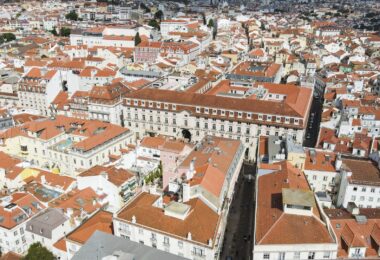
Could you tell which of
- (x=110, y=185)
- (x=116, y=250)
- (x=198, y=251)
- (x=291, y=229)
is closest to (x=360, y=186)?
(x=291, y=229)

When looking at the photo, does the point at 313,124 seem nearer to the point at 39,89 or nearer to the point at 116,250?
the point at 39,89

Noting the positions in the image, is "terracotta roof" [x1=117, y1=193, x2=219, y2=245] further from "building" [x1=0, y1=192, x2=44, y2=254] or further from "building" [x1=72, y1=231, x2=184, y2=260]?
"building" [x1=0, y1=192, x2=44, y2=254]

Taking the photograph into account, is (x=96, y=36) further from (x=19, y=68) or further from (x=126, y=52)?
(x=19, y=68)

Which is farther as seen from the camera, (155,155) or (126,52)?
(126,52)

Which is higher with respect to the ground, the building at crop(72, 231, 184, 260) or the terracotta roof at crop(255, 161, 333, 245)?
the building at crop(72, 231, 184, 260)

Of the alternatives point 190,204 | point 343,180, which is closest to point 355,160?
point 343,180

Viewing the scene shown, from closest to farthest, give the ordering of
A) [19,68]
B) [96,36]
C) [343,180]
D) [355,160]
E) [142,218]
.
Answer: [142,218], [343,180], [355,160], [19,68], [96,36]

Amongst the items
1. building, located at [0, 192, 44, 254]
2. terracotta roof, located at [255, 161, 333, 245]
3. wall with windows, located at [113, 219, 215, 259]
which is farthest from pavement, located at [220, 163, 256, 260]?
building, located at [0, 192, 44, 254]
